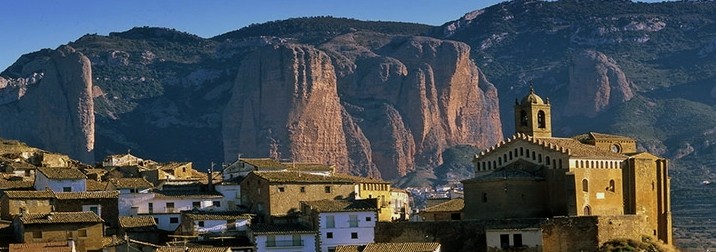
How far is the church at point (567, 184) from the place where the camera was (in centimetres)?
6962

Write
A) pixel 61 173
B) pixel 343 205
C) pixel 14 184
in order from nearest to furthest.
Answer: pixel 343 205 < pixel 61 173 < pixel 14 184

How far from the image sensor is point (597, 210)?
70562 mm

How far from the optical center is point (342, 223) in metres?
70.4

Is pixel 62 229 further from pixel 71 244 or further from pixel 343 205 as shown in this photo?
pixel 343 205

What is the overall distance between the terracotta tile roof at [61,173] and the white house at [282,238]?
14.7m

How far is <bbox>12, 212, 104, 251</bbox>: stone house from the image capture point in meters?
65.9

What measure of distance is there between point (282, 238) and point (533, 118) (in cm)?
1629

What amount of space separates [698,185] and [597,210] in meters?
133

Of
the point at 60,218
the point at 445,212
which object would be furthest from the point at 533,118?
the point at 60,218

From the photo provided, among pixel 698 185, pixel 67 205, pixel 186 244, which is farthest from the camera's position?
pixel 698 185

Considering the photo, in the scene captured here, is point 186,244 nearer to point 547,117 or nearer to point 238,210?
point 238,210

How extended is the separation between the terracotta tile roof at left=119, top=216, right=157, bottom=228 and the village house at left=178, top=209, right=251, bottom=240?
62.6 inches

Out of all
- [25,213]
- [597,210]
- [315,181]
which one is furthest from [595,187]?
[25,213]

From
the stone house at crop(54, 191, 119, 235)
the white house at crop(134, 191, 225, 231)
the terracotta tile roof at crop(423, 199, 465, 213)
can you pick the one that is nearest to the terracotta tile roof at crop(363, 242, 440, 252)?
the terracotta tile roof at crop(423, 199, 465, 213)
